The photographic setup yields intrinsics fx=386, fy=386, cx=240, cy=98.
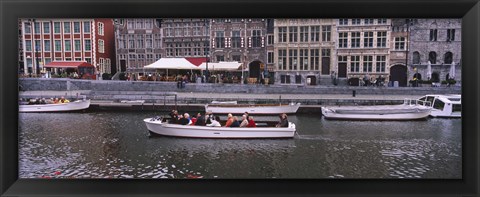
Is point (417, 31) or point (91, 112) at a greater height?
point (417, 31)

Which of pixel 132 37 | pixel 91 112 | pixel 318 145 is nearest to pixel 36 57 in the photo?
pixel 132 37

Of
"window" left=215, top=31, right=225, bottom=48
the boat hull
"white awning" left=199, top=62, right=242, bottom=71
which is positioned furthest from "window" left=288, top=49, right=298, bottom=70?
"window" left=215, top=31, right=225, bottom=48

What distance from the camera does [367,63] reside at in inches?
336

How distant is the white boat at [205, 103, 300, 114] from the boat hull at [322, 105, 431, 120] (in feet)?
2.89

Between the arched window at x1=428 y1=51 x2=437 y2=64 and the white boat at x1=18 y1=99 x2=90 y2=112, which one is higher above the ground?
the arched window at x1=428 y1=51 x2=437 y2=64

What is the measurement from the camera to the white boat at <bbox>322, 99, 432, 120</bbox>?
9406 millimetres

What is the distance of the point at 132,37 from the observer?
721 centimetres

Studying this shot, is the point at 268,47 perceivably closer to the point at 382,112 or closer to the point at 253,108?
the point at 253,108

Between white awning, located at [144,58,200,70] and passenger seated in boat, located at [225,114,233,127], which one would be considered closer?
white awning, located at [144,58,200,70]

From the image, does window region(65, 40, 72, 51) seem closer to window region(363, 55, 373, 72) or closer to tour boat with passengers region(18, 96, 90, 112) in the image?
tour boat with passengers region(18, 96, 90, 112)

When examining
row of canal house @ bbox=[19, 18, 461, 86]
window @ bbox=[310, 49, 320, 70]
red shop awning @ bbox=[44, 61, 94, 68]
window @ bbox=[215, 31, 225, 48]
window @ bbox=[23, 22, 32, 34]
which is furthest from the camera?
window @ bbox=[310, 49, 320, 70]

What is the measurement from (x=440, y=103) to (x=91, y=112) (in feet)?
27.9

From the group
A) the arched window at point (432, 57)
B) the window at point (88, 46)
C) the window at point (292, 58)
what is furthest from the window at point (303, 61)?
the window at point (88, 46)

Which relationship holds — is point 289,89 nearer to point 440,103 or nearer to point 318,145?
point 318,145
